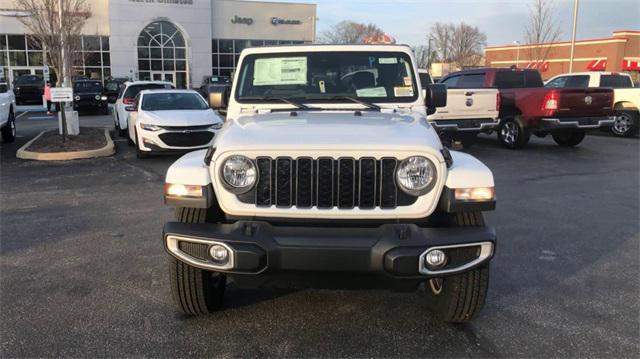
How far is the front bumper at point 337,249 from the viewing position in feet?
10.1

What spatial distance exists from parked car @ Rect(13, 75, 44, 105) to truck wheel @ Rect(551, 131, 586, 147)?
86.7 feet

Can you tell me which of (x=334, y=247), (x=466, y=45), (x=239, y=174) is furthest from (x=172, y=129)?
(x=466, y=45)

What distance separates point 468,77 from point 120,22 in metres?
36.0

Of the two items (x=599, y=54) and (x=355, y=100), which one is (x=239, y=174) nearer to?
(x=355, y=100)

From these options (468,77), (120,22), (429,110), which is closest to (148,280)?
(429,110)

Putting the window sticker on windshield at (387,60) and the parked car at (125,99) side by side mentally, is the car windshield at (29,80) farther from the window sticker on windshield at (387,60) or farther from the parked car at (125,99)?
the window sticker on windshield at (387,60)

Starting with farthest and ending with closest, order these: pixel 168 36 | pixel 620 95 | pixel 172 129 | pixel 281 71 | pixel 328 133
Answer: pixel 168 36
pixel 620 95
pixel 172 129
pixel 281 71
pixel 328 133

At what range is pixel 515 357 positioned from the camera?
340 centimetres

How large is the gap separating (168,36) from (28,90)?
17745 mm

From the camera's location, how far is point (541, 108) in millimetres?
13234

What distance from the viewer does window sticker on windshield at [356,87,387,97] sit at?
466cm

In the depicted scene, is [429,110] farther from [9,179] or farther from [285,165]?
[9,179]

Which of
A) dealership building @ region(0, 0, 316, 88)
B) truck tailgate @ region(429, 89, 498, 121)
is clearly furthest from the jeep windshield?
dealership building @ region(0, 0, 316, 88)

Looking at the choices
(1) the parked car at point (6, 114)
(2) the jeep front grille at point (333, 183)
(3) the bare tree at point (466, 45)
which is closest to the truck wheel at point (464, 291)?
(2) the jeep front grille at point (333, 183)
